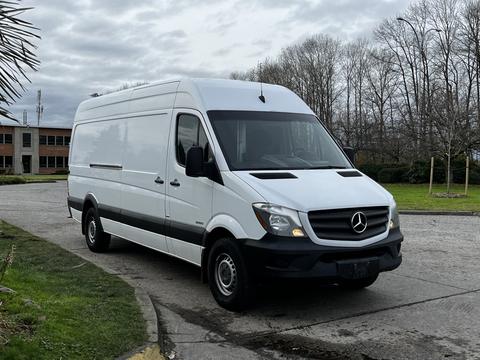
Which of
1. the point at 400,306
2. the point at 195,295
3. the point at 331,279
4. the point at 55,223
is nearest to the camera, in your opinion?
the point at 331,279

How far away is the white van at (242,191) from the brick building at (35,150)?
74.9m

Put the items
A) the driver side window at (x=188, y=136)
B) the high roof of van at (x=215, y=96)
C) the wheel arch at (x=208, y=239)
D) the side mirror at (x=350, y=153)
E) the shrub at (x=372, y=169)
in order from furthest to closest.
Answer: the shrub at (x=372, y=169)
the side mirror at (x=350, y=153)
the high roof of van at (x=215, y=96)
the driver side window at (x=188, y=136)
the wheel arch at (x=208, y=239)

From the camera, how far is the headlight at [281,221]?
5586 mm

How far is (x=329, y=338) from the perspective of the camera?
529cm

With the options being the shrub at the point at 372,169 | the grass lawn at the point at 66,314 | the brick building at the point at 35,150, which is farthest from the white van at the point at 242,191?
the brick building at the point at 35,150

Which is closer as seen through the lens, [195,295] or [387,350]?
[387,350]

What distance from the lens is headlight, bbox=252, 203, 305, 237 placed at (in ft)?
18.3

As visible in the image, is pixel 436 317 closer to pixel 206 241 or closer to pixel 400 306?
pixel 400 306

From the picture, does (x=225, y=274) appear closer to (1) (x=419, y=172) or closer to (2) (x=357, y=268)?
(2) (x=357, y=268)

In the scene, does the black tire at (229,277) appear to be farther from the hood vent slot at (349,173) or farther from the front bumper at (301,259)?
the hood vent slot at (349,173)

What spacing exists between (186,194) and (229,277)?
1.31 m

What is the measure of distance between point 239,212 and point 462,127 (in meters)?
30.5

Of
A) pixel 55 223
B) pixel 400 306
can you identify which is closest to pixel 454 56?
pixel 55 223

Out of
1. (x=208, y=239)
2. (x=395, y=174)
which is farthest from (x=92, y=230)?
(x=395, y=174)
